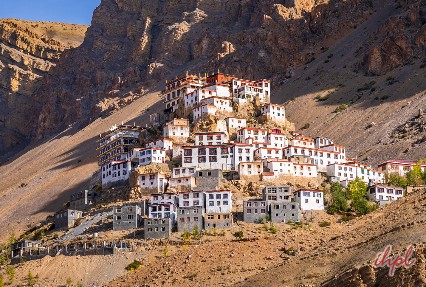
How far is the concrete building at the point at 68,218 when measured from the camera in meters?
101

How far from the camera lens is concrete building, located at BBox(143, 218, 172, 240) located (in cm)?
9006

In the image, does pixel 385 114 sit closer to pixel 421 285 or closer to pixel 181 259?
pixel 181 259

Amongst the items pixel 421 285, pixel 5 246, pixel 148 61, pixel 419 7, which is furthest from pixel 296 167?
pixel 148 61

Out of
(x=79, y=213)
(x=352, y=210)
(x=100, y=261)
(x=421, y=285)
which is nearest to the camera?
(x=421, y=285)

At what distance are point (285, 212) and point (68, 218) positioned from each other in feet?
77.3

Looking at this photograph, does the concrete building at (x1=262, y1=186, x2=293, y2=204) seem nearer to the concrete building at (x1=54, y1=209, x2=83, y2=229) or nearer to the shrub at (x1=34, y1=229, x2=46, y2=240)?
the concrete building at (x1=54, y1=209, x2=83, y2=229)

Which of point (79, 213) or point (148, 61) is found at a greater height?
point (148, 61)

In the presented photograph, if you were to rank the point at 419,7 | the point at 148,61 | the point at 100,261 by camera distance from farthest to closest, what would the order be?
the point at 148,61
the point at 419,7
the point at 100,261

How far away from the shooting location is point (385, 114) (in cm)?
13138

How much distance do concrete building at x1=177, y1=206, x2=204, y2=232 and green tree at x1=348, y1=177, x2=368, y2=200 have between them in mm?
15713

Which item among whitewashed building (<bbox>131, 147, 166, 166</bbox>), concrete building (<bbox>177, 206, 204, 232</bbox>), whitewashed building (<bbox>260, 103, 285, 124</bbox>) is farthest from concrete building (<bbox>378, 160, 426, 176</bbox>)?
concrete building (<bbox>177, 206, 204, 232</bbox>)

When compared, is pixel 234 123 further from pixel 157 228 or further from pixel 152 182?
pixel 157 228

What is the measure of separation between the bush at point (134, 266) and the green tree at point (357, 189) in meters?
23.2

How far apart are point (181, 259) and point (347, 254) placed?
23.5 m
